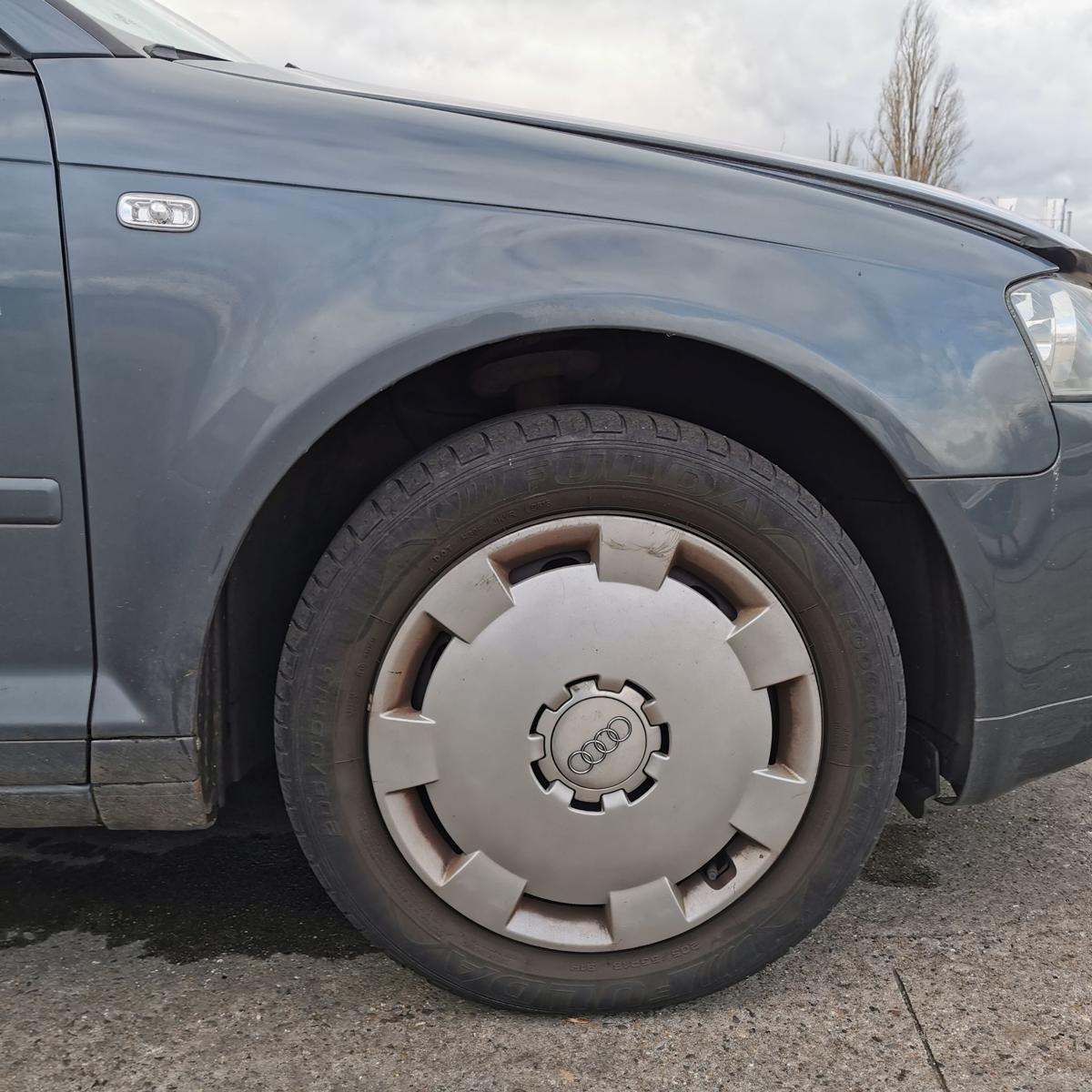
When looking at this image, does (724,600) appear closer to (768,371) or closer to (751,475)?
(751,475)

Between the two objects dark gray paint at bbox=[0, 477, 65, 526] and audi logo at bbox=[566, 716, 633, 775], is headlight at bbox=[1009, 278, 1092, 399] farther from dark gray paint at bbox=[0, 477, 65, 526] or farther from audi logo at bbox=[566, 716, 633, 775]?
dark gray paint at bbox=[0, 477, 65, 526]

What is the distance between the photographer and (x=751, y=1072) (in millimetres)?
1292

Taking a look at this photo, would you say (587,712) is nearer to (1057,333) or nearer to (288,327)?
(288,327)

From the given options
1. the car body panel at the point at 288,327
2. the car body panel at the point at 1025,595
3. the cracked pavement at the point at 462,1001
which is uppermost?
the car body panel at the point at 288,327

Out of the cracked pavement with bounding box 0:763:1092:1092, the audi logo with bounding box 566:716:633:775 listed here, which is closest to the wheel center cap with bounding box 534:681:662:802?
the audi logo with bounding box 566:716:633:775

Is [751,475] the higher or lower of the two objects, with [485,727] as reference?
higher

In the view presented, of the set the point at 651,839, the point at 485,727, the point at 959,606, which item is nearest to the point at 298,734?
the point at 485,727

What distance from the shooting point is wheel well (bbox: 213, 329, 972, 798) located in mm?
1398

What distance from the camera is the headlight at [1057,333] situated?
137 cm

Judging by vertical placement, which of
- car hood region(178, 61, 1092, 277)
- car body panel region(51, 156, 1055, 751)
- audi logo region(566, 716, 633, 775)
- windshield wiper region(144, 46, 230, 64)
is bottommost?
audi logo region(566, 716, 633, 775)

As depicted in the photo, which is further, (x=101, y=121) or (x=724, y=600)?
(x=724, y=600)

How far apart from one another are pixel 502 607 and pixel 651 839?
1.40 feet

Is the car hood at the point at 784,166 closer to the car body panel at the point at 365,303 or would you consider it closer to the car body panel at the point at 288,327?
the car body panel at the point at 365,303

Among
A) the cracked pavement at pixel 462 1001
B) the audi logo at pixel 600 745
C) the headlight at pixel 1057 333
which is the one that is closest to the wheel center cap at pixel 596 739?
the audi logo at pixel 600 745
